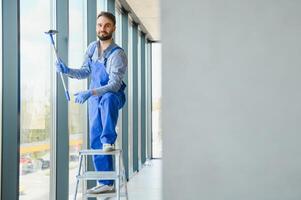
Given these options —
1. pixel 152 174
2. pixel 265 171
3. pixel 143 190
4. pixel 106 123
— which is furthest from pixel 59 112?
pixel 152 174

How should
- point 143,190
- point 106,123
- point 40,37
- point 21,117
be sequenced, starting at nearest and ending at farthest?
point 21,117
point 106,123
point 40,37
point 143,190

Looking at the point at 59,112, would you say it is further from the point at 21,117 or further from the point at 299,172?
the point at 299,172

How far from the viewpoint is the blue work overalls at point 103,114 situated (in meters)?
2.77

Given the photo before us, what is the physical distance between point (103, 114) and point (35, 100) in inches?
21.4

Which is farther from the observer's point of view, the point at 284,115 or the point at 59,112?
the point at 59,112

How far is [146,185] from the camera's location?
17.4ft

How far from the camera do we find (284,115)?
114cm

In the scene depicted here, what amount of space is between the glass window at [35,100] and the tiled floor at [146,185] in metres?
1.29

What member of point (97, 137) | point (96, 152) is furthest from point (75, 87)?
point (96, 152)

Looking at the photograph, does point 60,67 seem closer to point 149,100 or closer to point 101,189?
point 101,189

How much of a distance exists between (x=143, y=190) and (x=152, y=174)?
5.70 feet

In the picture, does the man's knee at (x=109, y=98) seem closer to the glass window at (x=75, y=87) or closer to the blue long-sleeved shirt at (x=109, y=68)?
the blue long-sleeved shirt at (x=109, y=68)

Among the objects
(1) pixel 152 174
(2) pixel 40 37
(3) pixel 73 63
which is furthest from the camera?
(1) pixel 152 174

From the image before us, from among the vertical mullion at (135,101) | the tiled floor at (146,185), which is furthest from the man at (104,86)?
the vertical mullion at (135,101)
